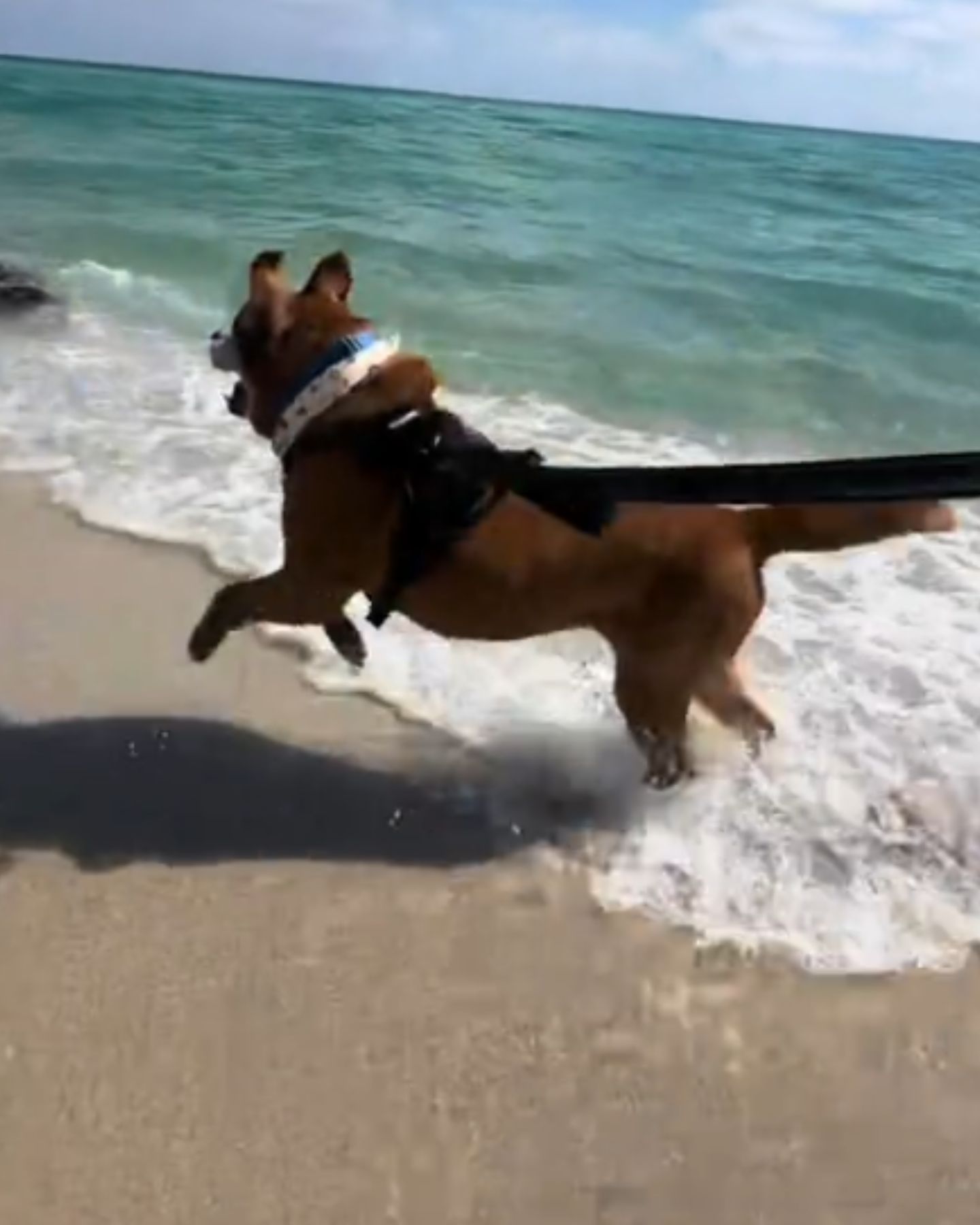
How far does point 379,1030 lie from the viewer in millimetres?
3191

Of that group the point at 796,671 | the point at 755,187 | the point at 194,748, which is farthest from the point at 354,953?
the point at 755,187

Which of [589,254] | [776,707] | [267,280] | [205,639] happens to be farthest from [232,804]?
[589,254]

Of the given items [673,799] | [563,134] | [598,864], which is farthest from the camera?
[563,134]

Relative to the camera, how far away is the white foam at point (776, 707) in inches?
147

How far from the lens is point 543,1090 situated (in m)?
3.05

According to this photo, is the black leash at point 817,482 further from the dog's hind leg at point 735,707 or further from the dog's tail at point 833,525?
the dog's hind leg at point 735,707

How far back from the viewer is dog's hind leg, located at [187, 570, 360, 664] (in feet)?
13.0

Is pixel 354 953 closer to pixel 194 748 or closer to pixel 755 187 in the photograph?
pixel 194 748

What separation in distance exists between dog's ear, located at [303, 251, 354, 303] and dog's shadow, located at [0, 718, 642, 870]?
115cm

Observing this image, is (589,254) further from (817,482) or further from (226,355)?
(817,482)

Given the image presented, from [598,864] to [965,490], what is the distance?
1482 mm

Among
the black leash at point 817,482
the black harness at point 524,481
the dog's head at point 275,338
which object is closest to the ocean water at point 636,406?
the black harness at point 524,481

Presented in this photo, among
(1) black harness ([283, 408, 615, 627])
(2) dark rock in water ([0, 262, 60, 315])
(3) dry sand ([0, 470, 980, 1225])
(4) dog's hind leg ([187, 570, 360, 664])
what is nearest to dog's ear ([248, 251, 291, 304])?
(1) black harness ([283, 408, 615, 627])

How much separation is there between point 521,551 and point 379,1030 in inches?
44.8
